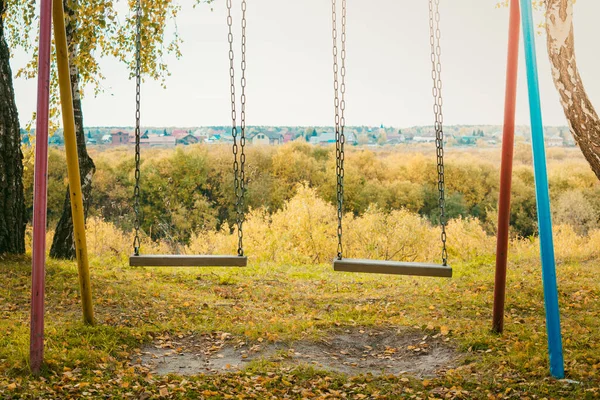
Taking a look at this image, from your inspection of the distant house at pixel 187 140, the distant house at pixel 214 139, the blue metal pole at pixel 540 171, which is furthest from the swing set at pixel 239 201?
the distant house at pixel 187 140

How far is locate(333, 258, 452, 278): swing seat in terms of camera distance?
4.49 metres

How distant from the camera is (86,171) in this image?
764 centimetres

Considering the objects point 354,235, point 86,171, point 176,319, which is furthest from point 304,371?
point 354,235

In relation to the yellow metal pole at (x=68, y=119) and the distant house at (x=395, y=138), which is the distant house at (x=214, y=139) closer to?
the distant house at (x=395, y=138)

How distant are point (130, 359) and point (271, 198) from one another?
18955mm

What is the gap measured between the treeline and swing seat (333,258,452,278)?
57.8 feet

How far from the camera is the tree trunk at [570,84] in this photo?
6.04 meters

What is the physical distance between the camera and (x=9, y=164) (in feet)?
22.3

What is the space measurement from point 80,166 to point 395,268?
4670mm

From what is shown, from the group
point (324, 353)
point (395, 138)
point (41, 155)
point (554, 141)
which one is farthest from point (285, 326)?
point (395, 138)

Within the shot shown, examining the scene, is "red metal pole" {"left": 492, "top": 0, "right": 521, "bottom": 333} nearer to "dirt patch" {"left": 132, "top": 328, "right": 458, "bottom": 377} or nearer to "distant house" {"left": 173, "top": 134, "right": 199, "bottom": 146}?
"dirt patch" {"left": 132, "top": 328, "right": 458, "bottom": 377}

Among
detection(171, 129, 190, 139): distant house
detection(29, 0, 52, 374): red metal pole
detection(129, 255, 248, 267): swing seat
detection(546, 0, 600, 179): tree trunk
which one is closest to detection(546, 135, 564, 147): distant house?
detection(171, 129, 190, 139): distant house

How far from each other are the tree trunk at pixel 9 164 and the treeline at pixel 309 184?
14.7 m

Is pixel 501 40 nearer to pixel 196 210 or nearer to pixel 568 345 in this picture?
pixel 196 210
